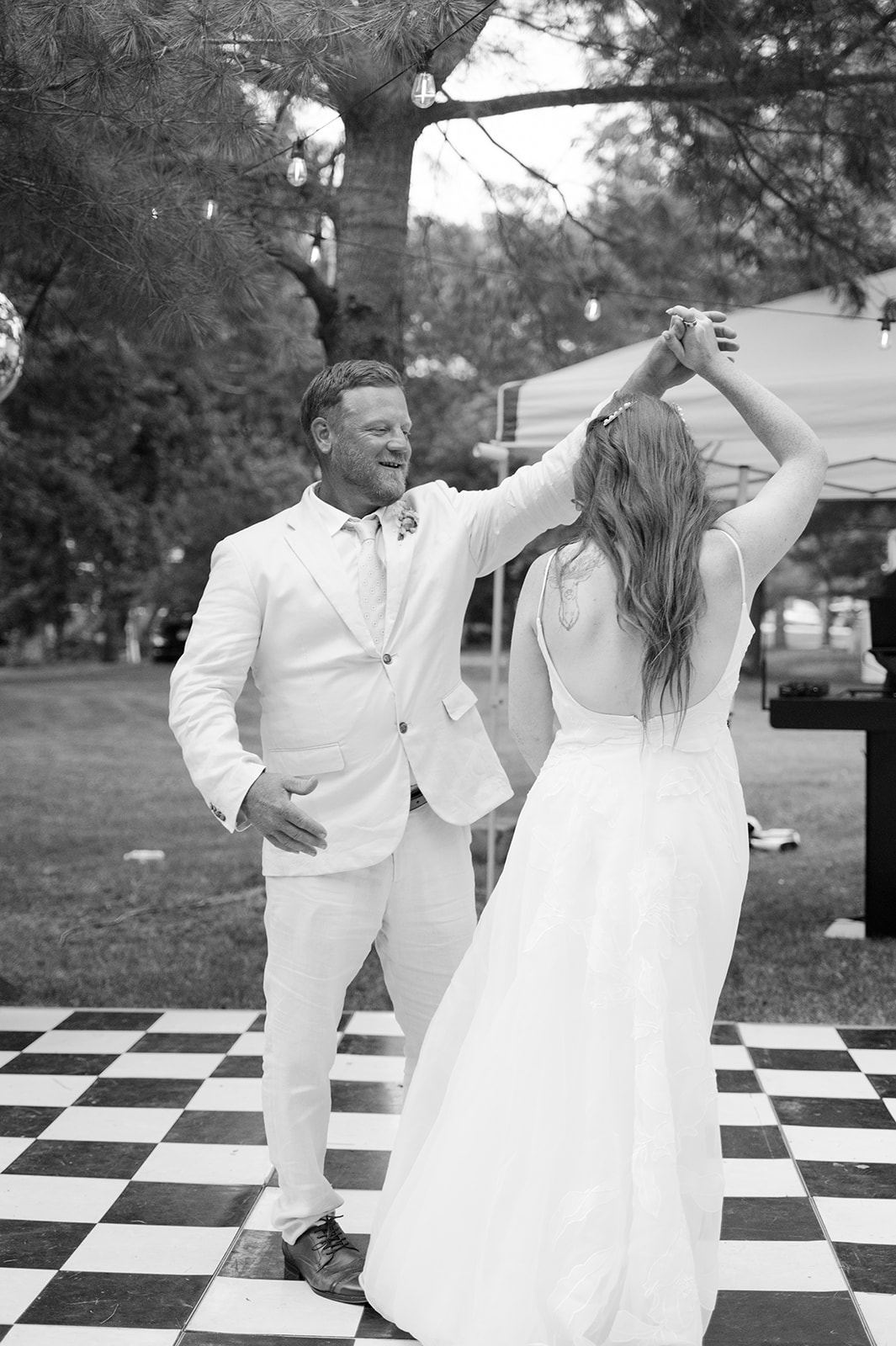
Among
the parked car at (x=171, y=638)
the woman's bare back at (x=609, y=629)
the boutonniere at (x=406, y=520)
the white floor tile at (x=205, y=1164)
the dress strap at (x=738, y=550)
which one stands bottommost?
the white floor tile at (x=205, y=1164)

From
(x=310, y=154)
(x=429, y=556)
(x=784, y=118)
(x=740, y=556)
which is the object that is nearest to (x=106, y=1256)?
(x=429, y=556)

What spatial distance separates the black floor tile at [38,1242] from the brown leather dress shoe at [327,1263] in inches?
17.8

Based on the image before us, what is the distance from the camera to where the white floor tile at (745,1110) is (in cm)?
329

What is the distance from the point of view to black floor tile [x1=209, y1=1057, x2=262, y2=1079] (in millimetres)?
3598

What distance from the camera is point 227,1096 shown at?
3453 millimetres

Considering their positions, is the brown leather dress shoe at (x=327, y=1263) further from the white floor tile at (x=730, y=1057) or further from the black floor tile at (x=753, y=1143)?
the white floor tile at (x=730, y=1057)

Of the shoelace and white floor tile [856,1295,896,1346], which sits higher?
the shoelace

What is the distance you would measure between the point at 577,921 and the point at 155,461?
12.2 meters

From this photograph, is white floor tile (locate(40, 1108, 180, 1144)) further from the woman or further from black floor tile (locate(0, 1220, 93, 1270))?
the woman

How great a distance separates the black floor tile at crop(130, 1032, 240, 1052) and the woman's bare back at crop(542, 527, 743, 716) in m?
2.18

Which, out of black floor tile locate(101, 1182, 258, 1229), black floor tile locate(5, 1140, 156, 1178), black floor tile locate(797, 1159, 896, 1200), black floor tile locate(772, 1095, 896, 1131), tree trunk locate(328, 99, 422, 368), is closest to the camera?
black floor tile locate(101, 1182, 258, 1229)

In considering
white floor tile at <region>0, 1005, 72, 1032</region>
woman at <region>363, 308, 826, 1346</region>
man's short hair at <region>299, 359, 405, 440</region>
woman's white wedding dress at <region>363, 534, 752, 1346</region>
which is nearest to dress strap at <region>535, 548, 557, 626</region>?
woman at <region>363, 308, 826, 1346</region>

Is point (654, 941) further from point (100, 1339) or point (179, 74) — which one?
point (179, 74)

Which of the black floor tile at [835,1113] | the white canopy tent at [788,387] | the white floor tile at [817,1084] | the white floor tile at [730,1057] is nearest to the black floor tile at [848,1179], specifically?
the black floor tile at [835,1113]
